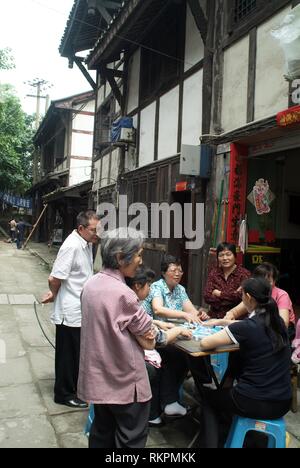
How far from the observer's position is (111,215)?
12.3 m

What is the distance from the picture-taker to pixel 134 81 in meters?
10.9

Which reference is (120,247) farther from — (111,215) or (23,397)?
(111,215)

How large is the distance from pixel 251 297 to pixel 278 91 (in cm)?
326

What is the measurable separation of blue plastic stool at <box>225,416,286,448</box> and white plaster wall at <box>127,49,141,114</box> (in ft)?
29.2

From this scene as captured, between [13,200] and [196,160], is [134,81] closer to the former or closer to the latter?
[196,160]

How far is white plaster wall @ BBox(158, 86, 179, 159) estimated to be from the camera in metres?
8.36

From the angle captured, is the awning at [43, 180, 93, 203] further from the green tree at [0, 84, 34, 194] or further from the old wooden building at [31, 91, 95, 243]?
the green tree at [0, 84, 34, 194]

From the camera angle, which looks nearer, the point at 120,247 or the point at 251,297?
the point at 120,247

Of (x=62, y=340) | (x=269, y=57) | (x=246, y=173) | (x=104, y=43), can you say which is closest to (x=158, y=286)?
(x=62, y=340)

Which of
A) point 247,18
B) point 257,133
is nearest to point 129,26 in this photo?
point 247,18

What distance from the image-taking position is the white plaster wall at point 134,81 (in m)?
10.7

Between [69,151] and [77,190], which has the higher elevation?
[69,151]

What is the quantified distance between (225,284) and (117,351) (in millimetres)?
2495
